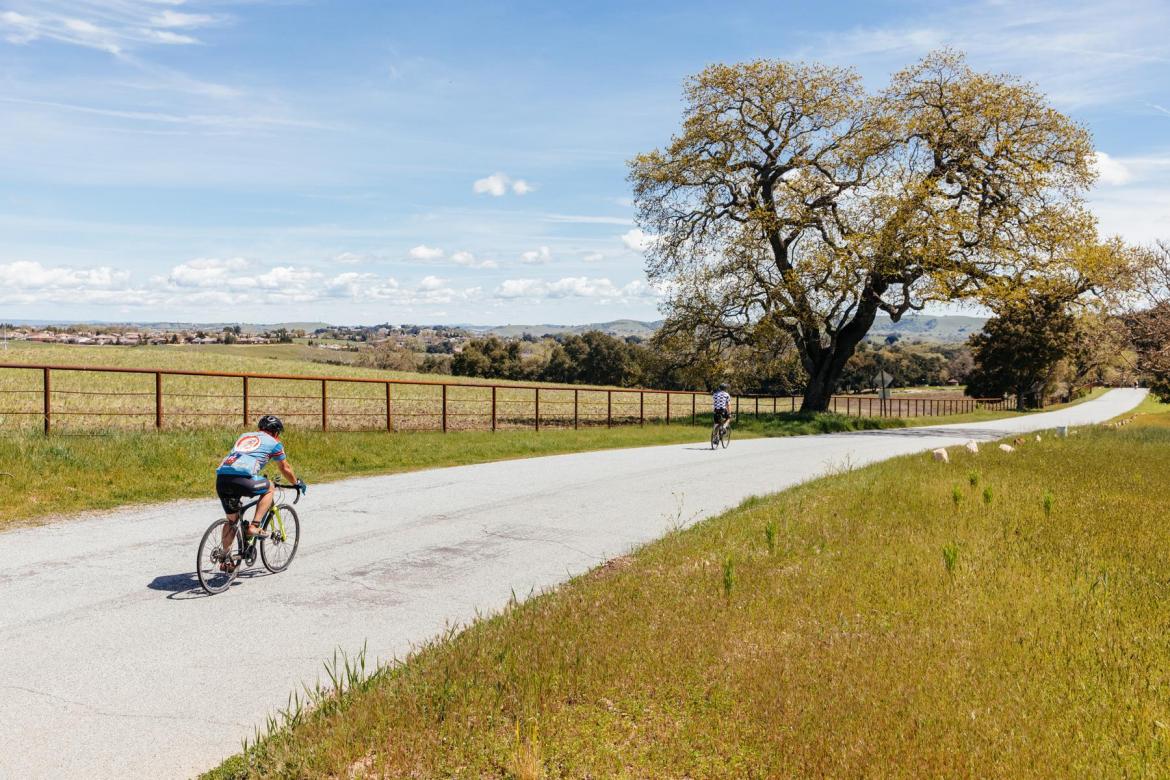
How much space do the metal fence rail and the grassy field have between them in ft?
32.5

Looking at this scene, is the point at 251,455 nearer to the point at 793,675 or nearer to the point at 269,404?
the point at 793,675

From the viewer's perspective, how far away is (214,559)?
7.16 m

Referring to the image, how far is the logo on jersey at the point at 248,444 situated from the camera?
747cm

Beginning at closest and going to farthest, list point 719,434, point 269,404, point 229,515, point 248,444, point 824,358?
1. point 229,515
2. point 248,444
3. point 719,434
4. point 269,404
5. point 824,358

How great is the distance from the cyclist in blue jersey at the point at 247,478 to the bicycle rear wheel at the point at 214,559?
7 centimetres

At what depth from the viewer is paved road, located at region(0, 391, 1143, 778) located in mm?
4414

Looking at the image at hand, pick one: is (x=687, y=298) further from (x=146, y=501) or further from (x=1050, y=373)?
(x=1050, y=373)

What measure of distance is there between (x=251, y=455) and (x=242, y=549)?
88 cm

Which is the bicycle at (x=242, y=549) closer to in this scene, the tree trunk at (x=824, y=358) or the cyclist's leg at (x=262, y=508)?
the cyclist's leg at (x=262, y=508)

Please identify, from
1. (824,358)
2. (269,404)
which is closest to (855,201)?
(824,358)

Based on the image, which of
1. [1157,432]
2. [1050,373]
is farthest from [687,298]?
[1050,373]

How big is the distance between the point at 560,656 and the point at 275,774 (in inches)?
72.1

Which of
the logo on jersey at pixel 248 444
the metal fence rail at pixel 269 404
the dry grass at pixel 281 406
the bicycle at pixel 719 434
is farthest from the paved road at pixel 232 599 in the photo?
the bicycle at pixel 719 434

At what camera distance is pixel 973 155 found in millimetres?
30906
